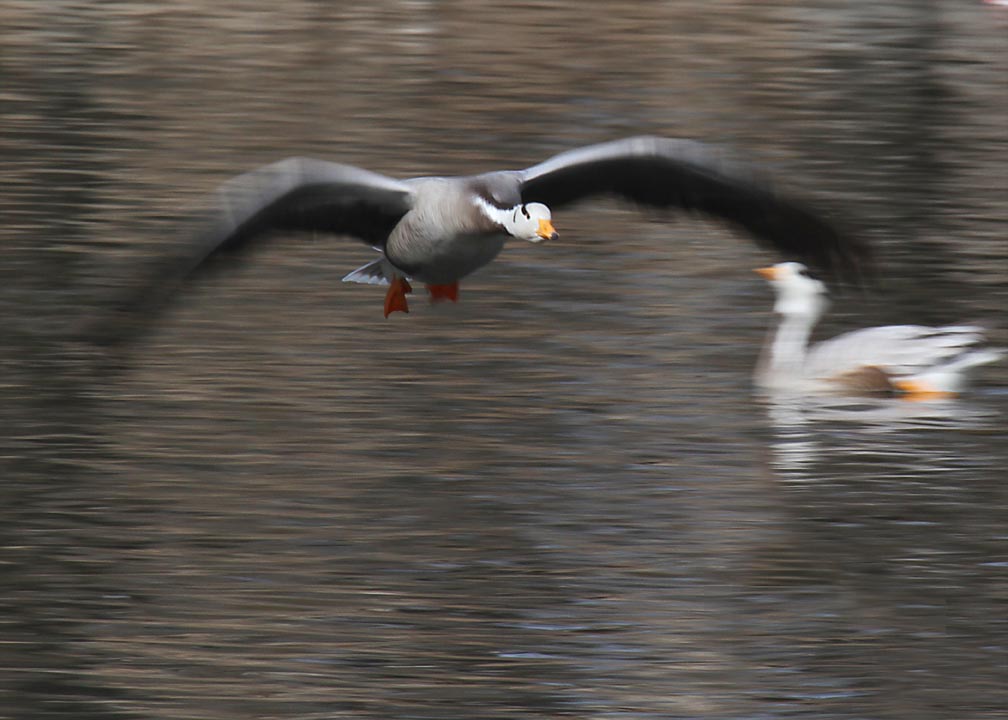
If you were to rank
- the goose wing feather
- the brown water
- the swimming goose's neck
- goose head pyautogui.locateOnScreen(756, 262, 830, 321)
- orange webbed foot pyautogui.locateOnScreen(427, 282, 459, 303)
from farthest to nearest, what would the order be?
goose head pyautogui.locateOnScreen(756, 262, 830, 321) → the swimming goose's neck → the goose wing feather → orange webbed foot pyautogui.locateOnScreen(427, 282, 459, 303) → the brown water

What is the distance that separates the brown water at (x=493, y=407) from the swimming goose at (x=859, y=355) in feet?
0.37

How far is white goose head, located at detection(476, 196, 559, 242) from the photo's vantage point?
214 inches

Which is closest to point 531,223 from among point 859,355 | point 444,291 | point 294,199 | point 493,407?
point 294,199

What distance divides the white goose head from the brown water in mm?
1133

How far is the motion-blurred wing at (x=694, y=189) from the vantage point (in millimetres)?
5809

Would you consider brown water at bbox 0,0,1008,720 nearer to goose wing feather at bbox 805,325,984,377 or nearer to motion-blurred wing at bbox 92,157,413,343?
goose wing feather at bbox 805,325,984,377

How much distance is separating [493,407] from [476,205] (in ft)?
5.03

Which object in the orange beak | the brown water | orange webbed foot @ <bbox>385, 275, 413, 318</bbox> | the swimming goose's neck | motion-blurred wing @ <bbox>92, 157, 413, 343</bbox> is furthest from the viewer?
the swimming goose's neck

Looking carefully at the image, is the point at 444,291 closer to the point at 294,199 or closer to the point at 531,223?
the point at 294,199

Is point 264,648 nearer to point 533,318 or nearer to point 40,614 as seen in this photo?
point 40,614

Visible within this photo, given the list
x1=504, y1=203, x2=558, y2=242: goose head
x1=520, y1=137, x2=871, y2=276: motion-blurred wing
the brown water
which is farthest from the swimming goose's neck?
x1=504, y1=203, x2=558, y2=242: goose head

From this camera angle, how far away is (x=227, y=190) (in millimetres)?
5848

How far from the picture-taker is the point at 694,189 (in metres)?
6.07

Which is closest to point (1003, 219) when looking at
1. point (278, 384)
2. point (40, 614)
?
point (278, 384)
